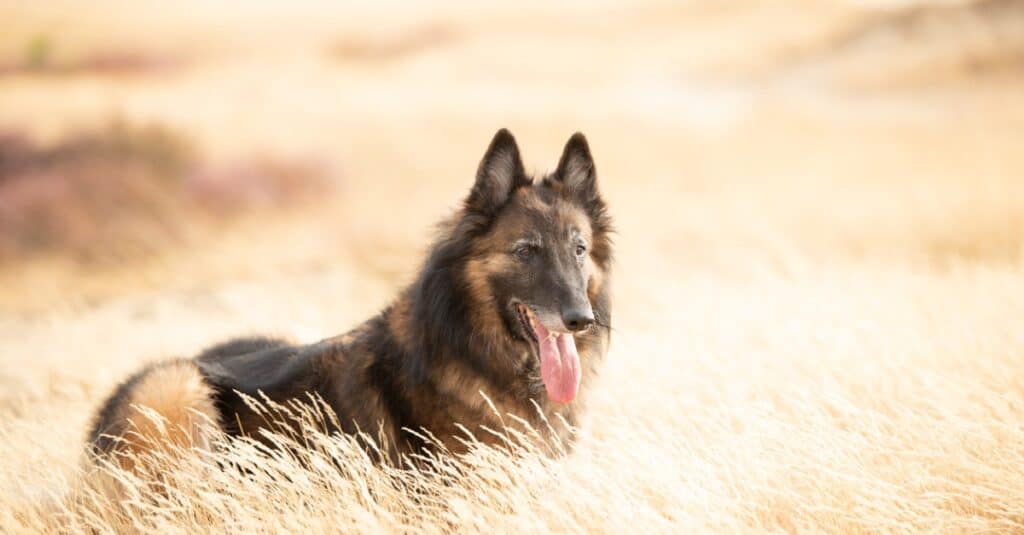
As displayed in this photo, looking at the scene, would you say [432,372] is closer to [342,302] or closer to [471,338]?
[471,338]

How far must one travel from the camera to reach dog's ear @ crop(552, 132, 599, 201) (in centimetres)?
501

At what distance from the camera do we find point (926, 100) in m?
25.1

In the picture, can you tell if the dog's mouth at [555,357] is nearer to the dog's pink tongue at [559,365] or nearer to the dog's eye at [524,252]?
the dog's pink tongue at [559,365]

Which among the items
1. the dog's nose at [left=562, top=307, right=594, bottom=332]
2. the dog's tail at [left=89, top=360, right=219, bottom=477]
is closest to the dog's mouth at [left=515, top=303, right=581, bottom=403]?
the dog's nose at [left=562, top=307, right=594, bottom=332]

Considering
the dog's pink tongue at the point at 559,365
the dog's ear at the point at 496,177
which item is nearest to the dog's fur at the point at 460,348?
the dog's ear at the point at 496,177

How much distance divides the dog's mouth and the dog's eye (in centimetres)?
26

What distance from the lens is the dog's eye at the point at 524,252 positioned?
4.64 m

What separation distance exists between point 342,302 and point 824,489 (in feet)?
28.2

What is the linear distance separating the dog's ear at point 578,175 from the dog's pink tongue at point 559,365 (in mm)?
861

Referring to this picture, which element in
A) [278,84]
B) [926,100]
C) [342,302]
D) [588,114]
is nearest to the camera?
[342,302]

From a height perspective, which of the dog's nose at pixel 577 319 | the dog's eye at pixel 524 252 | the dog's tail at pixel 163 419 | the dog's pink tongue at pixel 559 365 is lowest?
the dog's tail at pixel 163 419

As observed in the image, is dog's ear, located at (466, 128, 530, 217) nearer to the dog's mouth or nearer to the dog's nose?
the dog's mouth

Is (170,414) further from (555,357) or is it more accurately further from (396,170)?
(396,170)

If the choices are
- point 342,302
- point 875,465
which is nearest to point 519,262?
point 875,465
